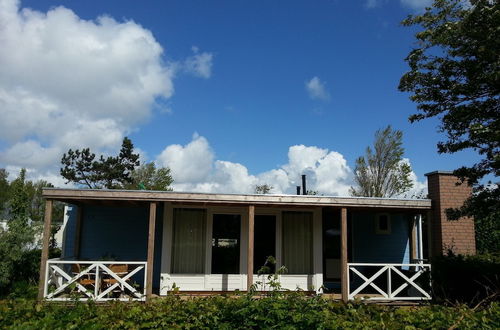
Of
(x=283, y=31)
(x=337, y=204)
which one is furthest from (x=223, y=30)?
(x=337, y=204)

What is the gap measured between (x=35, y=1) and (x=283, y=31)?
22.8 ft

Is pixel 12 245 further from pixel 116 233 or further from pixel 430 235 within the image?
pixel 430 235

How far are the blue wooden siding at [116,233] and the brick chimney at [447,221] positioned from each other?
687 centimetres

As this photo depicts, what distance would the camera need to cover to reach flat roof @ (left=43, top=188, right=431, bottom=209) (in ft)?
28.0

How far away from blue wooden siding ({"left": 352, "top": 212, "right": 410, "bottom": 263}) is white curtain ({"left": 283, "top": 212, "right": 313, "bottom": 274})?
6.15 ft

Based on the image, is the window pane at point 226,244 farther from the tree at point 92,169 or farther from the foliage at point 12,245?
the tree at point 92,169

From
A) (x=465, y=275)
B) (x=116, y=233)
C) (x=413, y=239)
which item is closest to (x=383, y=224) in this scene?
(x=413, y=239)

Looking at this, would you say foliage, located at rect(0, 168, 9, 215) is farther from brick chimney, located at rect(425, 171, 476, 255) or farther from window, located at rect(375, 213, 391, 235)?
brick chimney, located at rect(425, 171, 476, 255)

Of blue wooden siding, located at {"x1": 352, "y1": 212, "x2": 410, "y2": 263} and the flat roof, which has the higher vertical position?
the flat roof

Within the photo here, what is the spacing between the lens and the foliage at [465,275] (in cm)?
807

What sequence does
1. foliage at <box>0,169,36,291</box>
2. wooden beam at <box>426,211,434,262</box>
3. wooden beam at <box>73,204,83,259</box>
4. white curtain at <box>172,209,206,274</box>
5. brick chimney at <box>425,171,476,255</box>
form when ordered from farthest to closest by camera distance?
wooden beam at <box>73,204,83,259</box> → foliage at <box>0,169,36,291</box> → white curtain at <box>172,209,206,274</box> → brick chimney at <box>425,171,476,255</box> → wooden beam at <box>426,211,434,262</box>

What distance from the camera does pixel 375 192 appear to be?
26234 mm

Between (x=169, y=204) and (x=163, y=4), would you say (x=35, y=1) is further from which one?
(x=169, y=204)

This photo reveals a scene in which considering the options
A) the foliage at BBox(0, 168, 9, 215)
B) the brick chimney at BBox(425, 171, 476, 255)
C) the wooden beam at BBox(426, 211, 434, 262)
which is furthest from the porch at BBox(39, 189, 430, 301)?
the foliage at BBox(0, 168, 9, 215)
